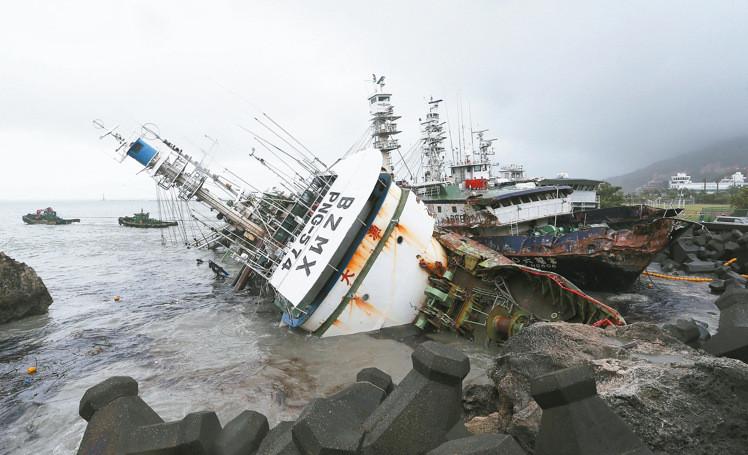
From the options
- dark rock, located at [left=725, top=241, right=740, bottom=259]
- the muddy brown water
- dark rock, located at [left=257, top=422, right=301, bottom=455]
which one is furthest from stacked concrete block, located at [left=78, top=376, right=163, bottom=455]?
dark rock, located at [left=725, top=241, right=740, bottom=259]

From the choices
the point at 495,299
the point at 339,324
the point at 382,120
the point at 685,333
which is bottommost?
the point at 339,324

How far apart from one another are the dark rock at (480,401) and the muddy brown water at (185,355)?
2052mm

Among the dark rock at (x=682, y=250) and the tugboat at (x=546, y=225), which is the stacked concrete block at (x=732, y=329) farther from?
the dark rock at (x=682, y=250)

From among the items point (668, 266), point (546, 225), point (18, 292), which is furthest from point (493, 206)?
point (18, 292)

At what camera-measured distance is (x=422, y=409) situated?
375 centimetres

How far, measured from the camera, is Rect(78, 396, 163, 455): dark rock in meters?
4.33

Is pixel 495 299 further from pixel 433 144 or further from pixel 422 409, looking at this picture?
pixel 433 144

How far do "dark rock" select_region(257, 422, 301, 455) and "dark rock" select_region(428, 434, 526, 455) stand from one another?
1.57 meters

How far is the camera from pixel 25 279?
14625 millimetres

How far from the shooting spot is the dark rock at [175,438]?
3.81 metres

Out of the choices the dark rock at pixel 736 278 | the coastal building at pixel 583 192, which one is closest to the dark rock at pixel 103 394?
the dark rock at pixel 736 278

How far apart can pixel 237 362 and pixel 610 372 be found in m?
9.23

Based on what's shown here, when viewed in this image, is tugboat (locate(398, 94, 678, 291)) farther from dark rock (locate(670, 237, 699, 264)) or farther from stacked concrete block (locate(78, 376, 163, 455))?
stacked concrete block (locate(78, 376, 163, 455))

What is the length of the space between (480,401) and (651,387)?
2.88 m
